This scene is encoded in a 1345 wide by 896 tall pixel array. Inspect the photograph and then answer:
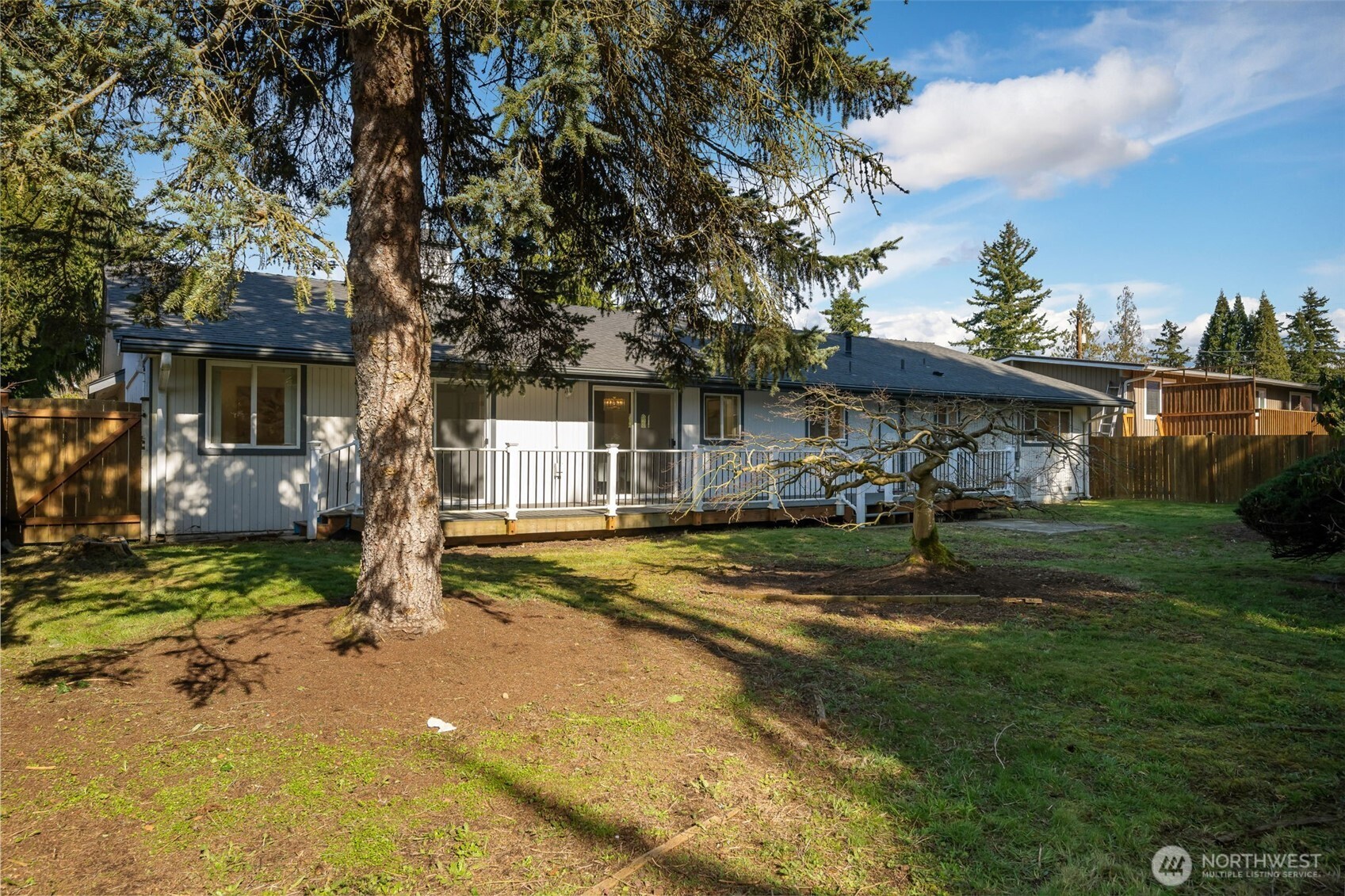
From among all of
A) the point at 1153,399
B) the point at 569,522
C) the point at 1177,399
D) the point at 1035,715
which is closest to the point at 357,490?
the point at 569,522

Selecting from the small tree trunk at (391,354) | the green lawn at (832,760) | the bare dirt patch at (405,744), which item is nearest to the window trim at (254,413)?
the green lawn at (832,760)

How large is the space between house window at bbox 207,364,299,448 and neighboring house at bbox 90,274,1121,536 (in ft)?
0.07

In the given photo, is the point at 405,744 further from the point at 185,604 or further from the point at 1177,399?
the point at 1177,399

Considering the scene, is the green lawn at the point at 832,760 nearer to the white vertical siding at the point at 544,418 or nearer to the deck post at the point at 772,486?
the deck post at the point at 772,486

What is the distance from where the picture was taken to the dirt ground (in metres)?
3.09

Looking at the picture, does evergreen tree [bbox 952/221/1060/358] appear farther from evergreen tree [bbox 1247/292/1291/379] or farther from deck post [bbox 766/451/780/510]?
deck post [bbox 766/451/780/510]

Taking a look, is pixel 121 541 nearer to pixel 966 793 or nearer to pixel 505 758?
pixel 505 758

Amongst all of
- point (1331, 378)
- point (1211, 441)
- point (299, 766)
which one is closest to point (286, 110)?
point (299, 766)

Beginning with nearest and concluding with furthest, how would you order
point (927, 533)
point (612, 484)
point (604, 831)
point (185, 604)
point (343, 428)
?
point (604, 831), point (185, 604), point (927, 533), point (343, 428), point (612, 484)

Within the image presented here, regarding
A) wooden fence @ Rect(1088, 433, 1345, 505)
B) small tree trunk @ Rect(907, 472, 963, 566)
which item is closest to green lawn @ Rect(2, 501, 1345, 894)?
small tree trunk @ Rect(907, 472, 963, 566)

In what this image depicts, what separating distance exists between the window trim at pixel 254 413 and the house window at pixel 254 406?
0.02m

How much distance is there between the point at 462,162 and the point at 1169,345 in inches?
2938

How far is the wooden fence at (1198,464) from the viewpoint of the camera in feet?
67.2

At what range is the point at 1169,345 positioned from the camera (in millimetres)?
67438
